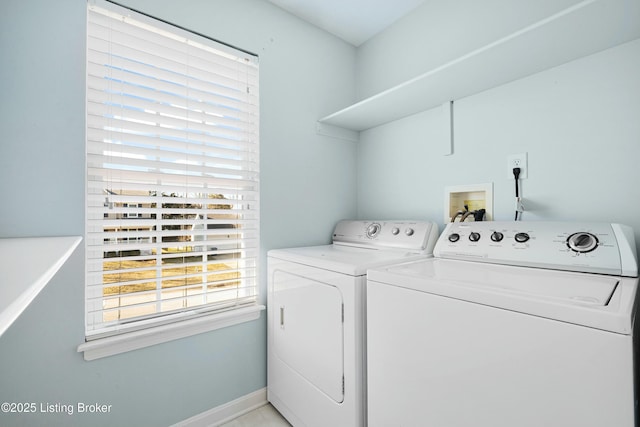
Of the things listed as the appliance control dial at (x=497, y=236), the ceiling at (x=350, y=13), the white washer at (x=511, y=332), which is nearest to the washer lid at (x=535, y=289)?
the white washer at (x=511, y=332)

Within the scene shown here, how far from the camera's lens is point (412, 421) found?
0.96 meters

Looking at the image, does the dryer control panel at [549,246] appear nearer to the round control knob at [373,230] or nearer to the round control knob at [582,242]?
the round control knob at [582,242]

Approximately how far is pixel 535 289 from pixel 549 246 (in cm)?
39

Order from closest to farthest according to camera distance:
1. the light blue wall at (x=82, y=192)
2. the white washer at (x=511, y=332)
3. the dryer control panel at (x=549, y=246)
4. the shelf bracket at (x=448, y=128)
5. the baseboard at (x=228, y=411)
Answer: the white washer at (x=511, y=332) → the dryer control panel at (x=549, y=246) → the light blue wall at (x=82, y=192) → the baseboard at (x=228, y=411) → the shelf bracket at (x=448, y=128)

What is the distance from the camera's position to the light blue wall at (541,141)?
113cm

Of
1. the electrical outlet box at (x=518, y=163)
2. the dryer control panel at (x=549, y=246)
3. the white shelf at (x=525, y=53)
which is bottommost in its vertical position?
the dryer control panel at (x=549, y=246)

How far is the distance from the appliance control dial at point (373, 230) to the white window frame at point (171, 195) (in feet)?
2.31

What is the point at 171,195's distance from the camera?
57.6 inches

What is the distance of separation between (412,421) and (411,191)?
1303mm

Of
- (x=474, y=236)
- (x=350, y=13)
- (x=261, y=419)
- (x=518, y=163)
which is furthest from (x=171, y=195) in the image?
(x=518, y=163)

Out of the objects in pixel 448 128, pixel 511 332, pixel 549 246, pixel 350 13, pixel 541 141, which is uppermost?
pixel 350 13

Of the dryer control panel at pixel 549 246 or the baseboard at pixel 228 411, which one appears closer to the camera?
the dryer control panel at pixel 549 246

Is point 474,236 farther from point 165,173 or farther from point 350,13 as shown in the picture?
point 350,13

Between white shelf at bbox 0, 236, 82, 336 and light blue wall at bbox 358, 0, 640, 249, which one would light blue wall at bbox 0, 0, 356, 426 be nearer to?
white shelf at bbox 0, 236, 82, 336
